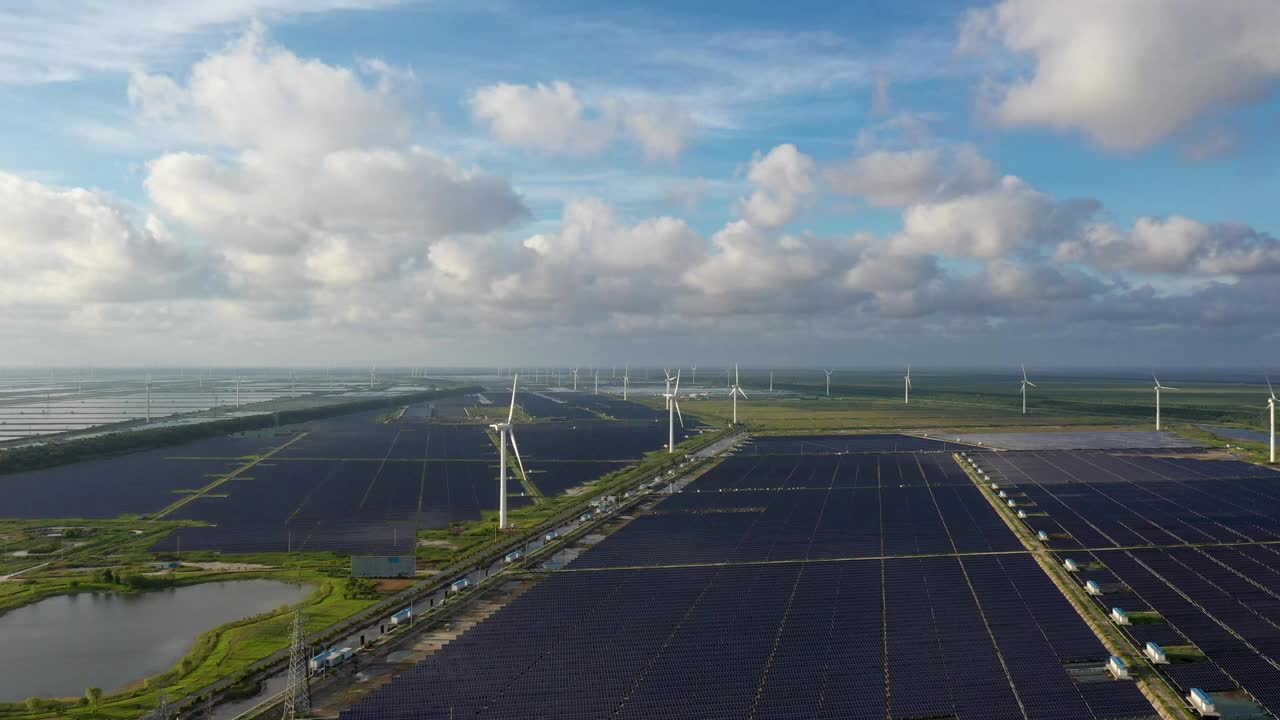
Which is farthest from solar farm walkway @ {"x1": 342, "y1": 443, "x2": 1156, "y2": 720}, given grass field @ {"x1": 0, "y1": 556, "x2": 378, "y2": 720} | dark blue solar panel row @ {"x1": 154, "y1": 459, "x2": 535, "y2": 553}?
dark blue solar panel row @ {"x1": 154, "y1": 459, "x2": 535, "y2": 553}

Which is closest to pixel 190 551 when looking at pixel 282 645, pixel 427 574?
pixel 427 574

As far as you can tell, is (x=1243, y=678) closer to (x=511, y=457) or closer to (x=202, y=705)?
(x=202, y=705)

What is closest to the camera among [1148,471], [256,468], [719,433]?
[1148,471]

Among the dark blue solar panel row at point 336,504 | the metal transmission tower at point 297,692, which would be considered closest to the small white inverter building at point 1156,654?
the metal transmission tower at point 297,692

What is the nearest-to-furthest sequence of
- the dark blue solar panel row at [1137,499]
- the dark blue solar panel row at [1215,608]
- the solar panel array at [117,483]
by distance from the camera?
the dark blue solar panel row at [1215,608] → the dark blue solar panel row at [1137,499] → the solar panel array at [117,483]

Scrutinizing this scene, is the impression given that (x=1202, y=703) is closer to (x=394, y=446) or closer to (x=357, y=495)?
(x=357, y=495)

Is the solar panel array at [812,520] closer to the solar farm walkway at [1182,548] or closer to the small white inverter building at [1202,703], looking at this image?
the solar farm walkway at [1182,548]

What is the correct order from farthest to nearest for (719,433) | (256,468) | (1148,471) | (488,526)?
(719,433), (256,468), (1148,471), (488,526)
